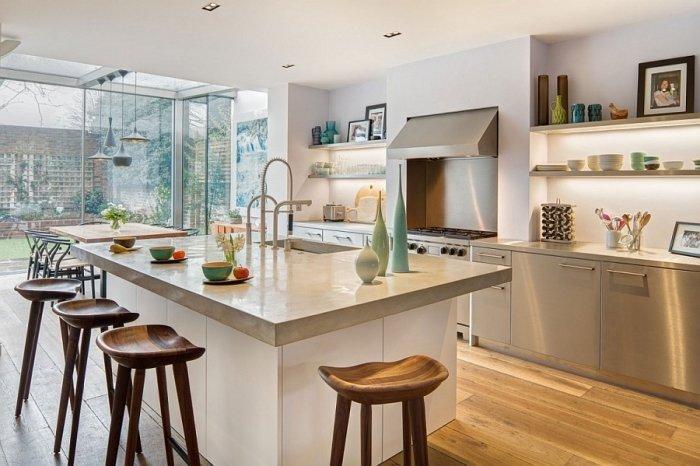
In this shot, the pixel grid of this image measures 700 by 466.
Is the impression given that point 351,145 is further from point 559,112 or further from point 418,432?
point 418,432

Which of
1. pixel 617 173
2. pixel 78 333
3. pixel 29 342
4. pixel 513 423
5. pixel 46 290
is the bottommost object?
pixel 513 423

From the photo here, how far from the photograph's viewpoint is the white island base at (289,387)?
6.48ft

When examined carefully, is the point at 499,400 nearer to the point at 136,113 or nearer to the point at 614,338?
the point at 614,338

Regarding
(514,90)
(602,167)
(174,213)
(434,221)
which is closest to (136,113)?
(174,213)

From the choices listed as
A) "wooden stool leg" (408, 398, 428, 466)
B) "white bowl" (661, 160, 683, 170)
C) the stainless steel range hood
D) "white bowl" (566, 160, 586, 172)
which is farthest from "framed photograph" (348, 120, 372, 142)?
"wooden stool leg" (408, 398, 428, 466)

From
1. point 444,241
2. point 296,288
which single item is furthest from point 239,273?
point 444,241

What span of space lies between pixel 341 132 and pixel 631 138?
3414 millimetres

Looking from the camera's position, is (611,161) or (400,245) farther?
(611,161)

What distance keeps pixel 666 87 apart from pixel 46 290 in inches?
169

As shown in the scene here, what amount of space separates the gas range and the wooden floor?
98 cm

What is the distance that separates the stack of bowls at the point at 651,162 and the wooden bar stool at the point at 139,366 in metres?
3.30

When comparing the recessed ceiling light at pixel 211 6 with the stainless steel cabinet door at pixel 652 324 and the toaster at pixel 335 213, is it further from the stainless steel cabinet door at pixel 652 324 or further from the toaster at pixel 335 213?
the stainless steel cabinet door at pixel 652 324

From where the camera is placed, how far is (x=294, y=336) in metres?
1.57

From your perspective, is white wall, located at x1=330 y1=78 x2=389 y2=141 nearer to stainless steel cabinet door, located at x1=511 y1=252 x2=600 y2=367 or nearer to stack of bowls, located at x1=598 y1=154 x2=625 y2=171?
stack of bowls, located at x1=598 y1=154 x2=625 y2=171
